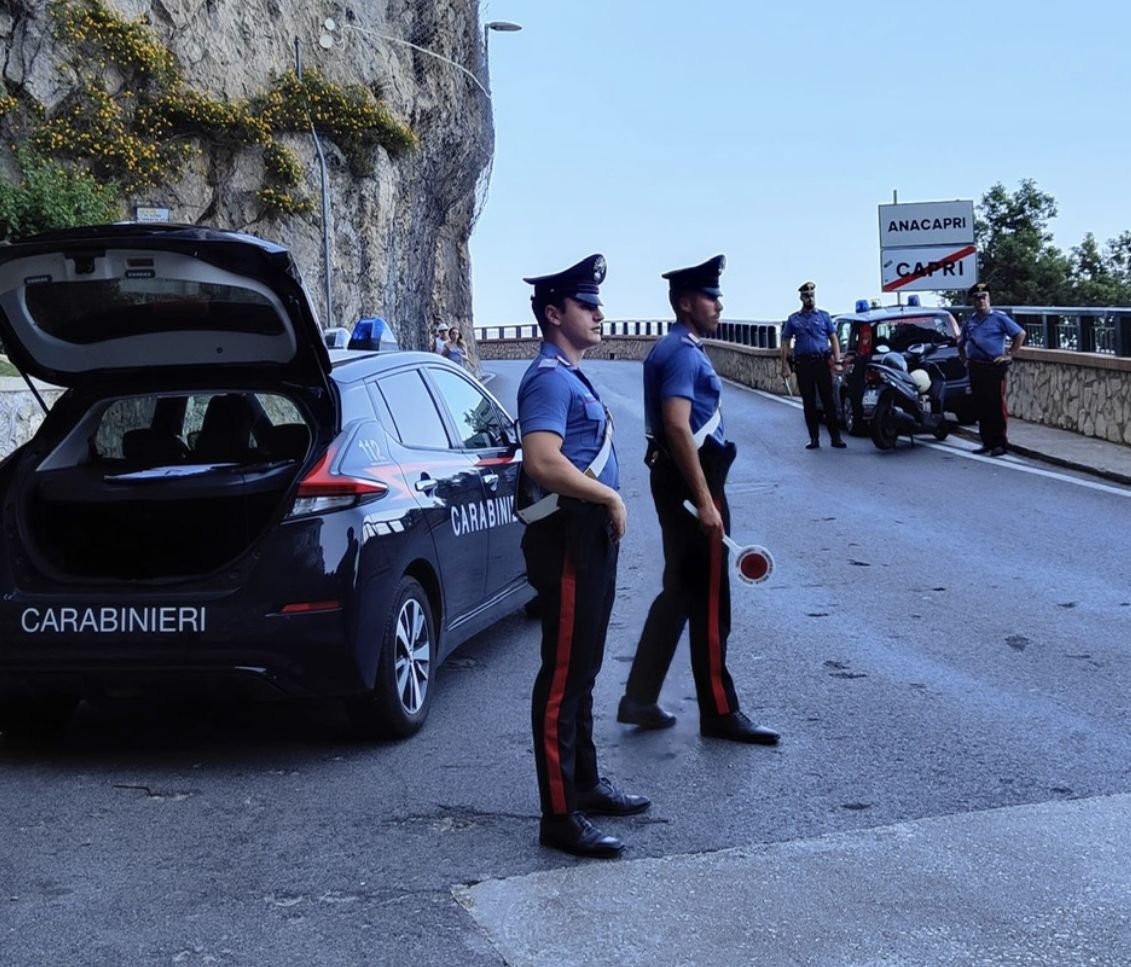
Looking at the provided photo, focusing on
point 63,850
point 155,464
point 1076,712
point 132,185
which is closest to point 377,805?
point 63,850

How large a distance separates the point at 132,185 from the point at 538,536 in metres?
29.0

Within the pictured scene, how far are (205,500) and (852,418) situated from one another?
1545cm

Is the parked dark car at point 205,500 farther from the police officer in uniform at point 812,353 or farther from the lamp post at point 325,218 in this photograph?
the lamp post at point 325,218

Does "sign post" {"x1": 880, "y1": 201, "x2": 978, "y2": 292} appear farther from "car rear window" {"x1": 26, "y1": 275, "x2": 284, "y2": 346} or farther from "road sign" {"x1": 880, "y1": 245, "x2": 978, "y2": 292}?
"car rear window" {"x1": 26, "y1": 275, "x2": 284, "y2": 346}

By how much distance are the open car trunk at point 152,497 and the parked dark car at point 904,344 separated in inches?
560

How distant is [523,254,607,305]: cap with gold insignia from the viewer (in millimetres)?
5047

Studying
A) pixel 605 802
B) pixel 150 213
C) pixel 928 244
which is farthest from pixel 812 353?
pixel 150 213

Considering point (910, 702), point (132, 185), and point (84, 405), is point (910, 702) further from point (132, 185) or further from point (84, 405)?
point (132, 185)

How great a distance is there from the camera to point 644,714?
21.3ft

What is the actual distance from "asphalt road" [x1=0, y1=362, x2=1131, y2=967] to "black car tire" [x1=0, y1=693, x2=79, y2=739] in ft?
0.38

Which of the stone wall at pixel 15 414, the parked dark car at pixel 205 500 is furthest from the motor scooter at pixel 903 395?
the parked dark car at pixel 205 500

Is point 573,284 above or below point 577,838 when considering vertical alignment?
above

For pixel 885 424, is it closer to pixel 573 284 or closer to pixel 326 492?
pixel 326 492

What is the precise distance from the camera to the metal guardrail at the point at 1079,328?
59.4ft
